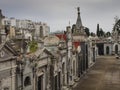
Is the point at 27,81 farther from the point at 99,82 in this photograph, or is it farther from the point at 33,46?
the point at 99,82

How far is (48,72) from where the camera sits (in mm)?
33844

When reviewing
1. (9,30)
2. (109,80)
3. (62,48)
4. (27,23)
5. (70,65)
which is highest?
(27,23)

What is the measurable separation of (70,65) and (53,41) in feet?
20.6

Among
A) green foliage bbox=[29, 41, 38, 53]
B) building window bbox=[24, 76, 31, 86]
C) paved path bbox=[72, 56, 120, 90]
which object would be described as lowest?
paved path bbox=[72, 56, 120, 90]

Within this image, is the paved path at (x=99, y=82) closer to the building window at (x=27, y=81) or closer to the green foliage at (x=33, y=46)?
the green foliage at (x=33, y=46)

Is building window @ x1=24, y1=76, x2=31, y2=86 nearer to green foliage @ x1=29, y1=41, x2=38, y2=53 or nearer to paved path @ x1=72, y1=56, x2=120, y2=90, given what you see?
green foliage @ x1=29, y1=41, x2=38, y2=53

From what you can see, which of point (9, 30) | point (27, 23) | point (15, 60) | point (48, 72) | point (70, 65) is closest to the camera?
point (15, 60)

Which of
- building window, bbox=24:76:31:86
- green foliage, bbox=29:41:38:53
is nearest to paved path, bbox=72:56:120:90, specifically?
green foliage, bbox=29:41:38:53

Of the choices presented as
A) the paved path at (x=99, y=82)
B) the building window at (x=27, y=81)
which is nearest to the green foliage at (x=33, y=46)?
the building window at (x=27, y=81)

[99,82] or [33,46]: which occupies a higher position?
[33,46]

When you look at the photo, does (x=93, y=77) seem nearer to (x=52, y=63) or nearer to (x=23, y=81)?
(x=52, y=63)

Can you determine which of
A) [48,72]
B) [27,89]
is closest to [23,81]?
[27,89]

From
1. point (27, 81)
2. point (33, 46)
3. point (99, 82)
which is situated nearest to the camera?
point (27, 81)

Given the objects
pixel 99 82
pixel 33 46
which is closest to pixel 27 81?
pixel 33 46
